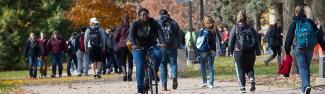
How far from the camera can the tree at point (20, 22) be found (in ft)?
143

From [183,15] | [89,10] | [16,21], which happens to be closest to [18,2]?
[16,21]

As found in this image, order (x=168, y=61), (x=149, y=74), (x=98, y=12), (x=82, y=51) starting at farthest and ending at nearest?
(x=98, y=12)
(x=82, y=51)
(x=168, y=61)
(x=149, y=74)

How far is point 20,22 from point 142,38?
2955 cm

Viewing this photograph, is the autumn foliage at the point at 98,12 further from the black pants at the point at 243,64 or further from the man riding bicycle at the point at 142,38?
the man riding bicycle at the point at 142,38

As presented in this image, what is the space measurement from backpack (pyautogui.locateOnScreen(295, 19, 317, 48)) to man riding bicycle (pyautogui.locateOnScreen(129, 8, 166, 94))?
7.38 ft

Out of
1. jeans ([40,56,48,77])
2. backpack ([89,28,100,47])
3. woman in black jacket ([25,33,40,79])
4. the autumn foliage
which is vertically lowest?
jeans ([40,56,48,77])

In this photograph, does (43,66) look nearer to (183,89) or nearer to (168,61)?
(168,61)

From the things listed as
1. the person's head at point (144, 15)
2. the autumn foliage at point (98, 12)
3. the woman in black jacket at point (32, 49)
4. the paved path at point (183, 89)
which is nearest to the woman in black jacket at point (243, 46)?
the paved path at point (183, 89)

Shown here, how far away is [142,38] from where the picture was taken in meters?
15.1

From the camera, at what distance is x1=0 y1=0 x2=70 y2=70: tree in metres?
43.5

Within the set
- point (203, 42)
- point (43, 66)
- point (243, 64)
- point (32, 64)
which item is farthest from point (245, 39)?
point (43, 66)

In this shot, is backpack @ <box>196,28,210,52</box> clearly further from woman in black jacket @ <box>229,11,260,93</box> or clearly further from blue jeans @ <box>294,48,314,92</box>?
blue jeans @ <box>294,48,314,92</box>

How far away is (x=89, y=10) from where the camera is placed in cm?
5694

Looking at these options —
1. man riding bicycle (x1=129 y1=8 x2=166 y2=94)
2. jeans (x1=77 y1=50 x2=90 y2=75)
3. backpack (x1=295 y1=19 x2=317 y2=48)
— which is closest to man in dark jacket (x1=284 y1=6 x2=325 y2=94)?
backpack (x1=295 y1=19 x2=317 y2=48)
